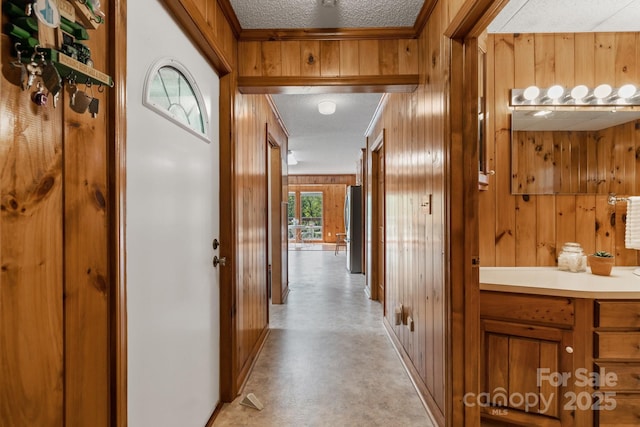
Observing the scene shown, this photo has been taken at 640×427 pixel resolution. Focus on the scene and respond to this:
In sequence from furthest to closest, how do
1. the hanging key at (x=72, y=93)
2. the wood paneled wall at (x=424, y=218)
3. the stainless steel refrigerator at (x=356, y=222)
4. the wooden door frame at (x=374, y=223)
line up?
the stainless steel refrigerator at (x=356, y=222) < the wooden door frame at (x=374, y=223) < the wood paneled wall at (x=424, y=218) < the hanging key at (x=72, y=93)

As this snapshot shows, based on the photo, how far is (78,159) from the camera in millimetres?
765

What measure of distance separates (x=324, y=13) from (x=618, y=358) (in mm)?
2413

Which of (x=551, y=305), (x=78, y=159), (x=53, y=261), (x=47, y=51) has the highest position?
(x=47, y=51)

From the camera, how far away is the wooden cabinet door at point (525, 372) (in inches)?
59.5

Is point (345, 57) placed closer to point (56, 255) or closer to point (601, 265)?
point (56, 255)

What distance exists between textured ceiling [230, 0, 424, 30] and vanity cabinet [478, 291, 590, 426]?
172cm

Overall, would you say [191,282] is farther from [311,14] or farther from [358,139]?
[358,139]

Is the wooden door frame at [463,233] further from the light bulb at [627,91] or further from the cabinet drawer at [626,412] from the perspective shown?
the light bulb at [627,91]

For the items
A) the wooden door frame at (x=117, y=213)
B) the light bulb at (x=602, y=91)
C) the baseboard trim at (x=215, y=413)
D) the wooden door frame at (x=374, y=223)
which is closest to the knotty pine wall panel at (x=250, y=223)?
the baseboard trim at (x=215, y=413)

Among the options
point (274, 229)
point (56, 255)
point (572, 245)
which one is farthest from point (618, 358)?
point (274, 229)

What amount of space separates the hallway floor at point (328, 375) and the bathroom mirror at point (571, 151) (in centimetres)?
163

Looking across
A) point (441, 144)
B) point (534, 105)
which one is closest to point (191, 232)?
point (441, 144)

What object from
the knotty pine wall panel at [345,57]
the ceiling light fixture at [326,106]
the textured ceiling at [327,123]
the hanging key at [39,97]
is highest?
the textured ceiling at [327,123]

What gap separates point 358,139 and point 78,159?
4519 millimetres
